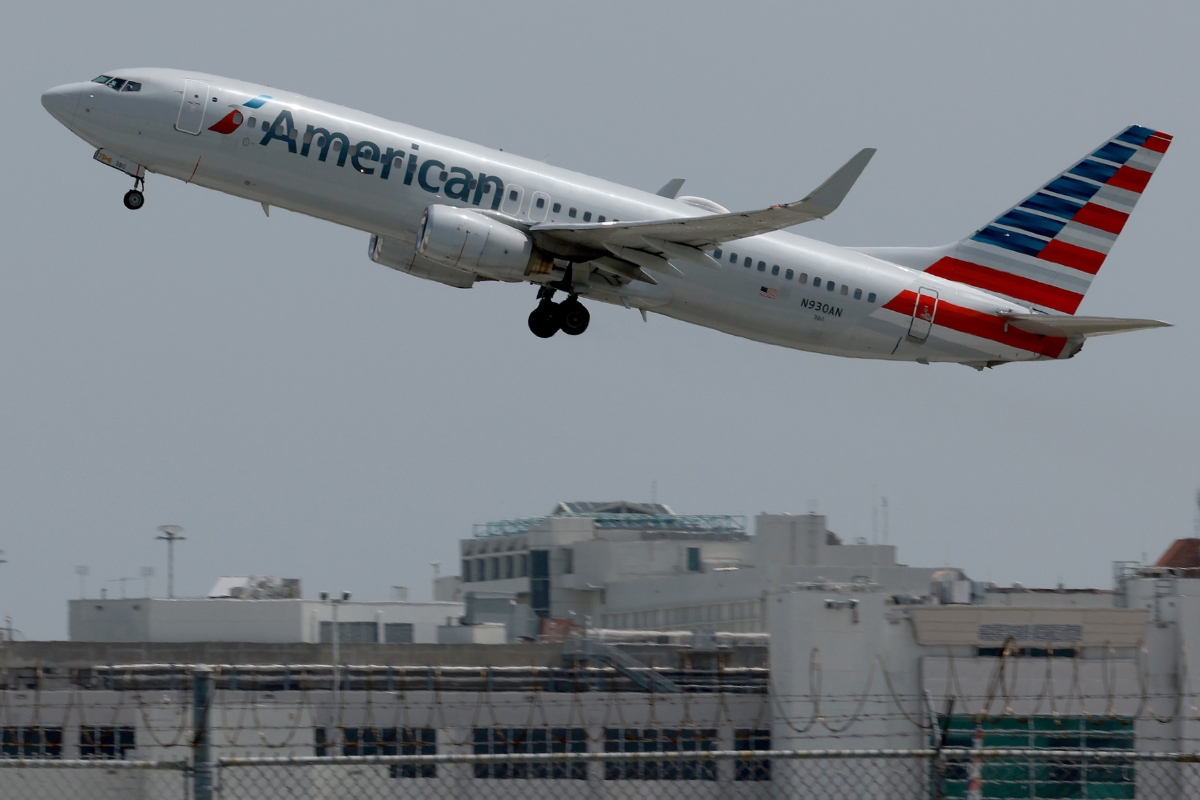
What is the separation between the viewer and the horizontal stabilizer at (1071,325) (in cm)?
4100

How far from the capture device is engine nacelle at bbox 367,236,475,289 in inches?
1626

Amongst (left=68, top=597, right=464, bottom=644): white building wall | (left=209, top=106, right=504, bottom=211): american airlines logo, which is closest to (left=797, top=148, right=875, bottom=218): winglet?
(left=209, top=106, right=504, bottom=211): american airlines logo

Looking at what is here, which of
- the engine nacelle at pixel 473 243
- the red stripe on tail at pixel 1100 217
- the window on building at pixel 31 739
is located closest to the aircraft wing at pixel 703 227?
the engine nacelle at pixel 473 243

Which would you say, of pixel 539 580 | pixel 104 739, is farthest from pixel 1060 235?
pixel 539 580

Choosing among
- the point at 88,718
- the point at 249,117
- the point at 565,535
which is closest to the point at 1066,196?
the point at 249,117

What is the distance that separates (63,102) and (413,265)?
375 inches

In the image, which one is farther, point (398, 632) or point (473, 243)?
point (398, 632)

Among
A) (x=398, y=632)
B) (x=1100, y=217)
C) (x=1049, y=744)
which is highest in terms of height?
(x=1100, y=217)

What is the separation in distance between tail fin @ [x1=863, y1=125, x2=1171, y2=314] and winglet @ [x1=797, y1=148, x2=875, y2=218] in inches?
349

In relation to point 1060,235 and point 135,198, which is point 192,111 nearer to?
point 135,198

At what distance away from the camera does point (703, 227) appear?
37312 millimetres

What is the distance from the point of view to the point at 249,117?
1485 inches

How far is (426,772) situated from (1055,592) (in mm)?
26441

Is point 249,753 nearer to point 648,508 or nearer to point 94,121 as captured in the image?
point 94,121
